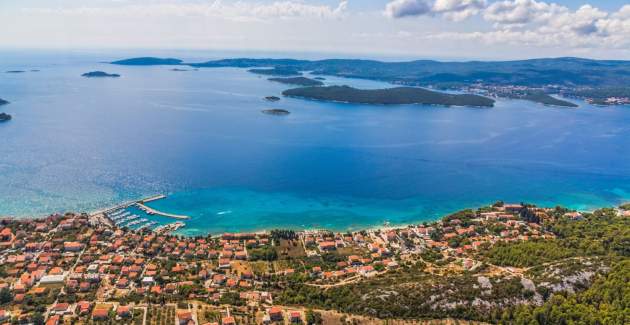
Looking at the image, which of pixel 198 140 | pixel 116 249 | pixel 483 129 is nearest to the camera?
pixel 116 249

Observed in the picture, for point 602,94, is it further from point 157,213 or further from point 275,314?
point 275,314

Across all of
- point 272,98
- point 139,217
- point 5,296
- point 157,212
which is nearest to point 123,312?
point 5,296

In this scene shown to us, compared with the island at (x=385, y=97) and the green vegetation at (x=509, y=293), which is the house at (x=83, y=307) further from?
the island at (x=385, y=97)

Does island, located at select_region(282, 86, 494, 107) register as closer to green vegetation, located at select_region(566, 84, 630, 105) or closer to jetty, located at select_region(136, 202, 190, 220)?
green vegetation, located at select_region(566, 84, 630, 105)

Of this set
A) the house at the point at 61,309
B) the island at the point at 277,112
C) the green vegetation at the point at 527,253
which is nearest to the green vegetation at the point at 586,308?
the green vegetation at the point at 527,253

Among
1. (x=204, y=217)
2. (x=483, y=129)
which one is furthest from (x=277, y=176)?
(x=483, y=129)

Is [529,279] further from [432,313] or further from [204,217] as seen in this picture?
[204,217]
